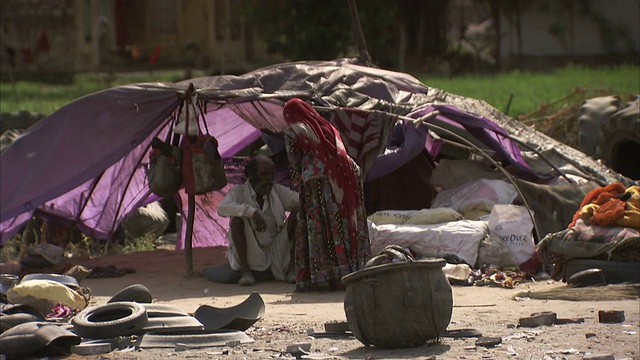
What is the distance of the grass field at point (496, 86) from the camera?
19.5 meters

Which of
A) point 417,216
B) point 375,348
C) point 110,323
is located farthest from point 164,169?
point 375,348

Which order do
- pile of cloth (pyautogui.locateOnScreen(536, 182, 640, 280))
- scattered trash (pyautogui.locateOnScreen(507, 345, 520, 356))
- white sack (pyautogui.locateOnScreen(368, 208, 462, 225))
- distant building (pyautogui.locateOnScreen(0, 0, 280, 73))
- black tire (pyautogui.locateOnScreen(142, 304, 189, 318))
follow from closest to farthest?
scattered trash (pyautogui.locateOnScreen(507, 345, 520, 356)) → black tire (pyautogui.locateOnScreen(142, 304, 189, 318)) → pile of cloth (pyautogui.locateOnScreen(536, 182, 640, 280)) → white sack (pyautogui.locateOnScreen(368, 208, 462, 225)) → distant building (pyautogui.locateOnScreen(0, 0, 280, 73))

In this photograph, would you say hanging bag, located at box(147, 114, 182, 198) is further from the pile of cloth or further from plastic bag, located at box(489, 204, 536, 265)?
the pile of cloth

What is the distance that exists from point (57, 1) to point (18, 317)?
2077 centimetres

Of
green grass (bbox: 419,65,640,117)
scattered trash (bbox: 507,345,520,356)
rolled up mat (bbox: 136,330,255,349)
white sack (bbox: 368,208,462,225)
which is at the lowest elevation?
scattered trash (bbox: 507,345,520,356)

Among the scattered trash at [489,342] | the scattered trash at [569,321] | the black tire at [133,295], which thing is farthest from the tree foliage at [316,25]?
the scattered trash at [489,342]

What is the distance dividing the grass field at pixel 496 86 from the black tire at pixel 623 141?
2.64 meters

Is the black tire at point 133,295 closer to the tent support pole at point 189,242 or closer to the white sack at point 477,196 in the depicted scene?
the tent support pole at point 189,242

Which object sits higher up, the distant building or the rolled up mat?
the distant building

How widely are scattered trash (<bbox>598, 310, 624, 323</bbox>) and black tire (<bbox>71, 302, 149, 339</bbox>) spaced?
2.69 m

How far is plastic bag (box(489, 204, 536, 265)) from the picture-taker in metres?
10.0

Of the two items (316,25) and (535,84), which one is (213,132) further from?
(535,84)

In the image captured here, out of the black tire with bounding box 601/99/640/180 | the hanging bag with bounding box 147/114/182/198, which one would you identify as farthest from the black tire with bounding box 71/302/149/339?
the black tire with bounding box 601/99/640/180

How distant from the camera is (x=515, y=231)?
10.1m
